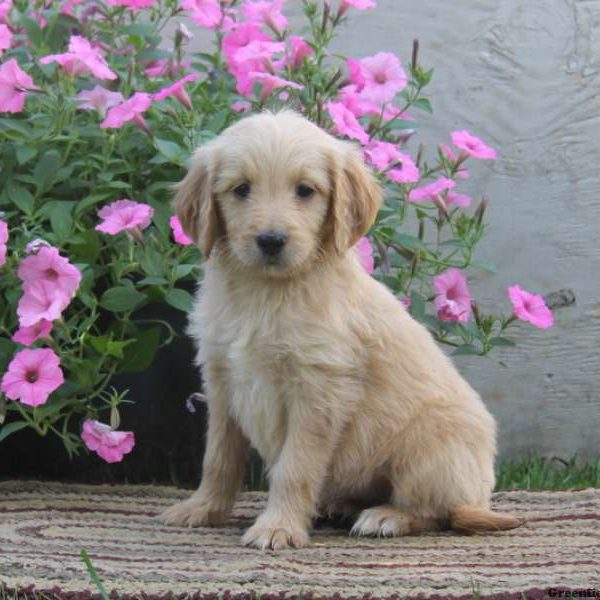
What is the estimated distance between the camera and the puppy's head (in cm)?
366

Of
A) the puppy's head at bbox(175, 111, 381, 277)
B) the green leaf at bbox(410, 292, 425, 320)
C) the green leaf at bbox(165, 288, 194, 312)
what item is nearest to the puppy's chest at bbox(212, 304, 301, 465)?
the puppy's head at bbox(175, 111, 381, 277)

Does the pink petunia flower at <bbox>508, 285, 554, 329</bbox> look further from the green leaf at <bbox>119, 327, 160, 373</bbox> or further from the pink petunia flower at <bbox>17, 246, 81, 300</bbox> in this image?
the pink petunia flower at <bbox>17, 246, 81, 300</bbox>

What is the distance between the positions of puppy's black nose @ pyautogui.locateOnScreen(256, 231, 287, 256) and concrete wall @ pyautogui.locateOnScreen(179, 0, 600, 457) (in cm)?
230

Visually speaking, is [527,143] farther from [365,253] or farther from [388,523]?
[388,523]

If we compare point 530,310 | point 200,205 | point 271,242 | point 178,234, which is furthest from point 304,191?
point 530,310

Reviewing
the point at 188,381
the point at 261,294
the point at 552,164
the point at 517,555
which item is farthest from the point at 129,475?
the point at 552,164

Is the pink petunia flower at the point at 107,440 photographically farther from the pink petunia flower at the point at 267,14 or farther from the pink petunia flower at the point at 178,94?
the pink petunia flower at the point at 267,14

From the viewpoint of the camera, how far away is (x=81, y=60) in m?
4.40

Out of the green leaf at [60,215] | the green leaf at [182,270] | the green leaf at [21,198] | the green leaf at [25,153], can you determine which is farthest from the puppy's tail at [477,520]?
the green leaf at [25,153]

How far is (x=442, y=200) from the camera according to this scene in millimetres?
4875

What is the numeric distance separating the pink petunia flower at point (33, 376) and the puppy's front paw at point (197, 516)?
1.78 feet

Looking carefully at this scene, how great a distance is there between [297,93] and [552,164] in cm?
146

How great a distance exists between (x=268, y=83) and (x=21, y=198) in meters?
0.92

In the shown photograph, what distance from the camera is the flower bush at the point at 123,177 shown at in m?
4.32
